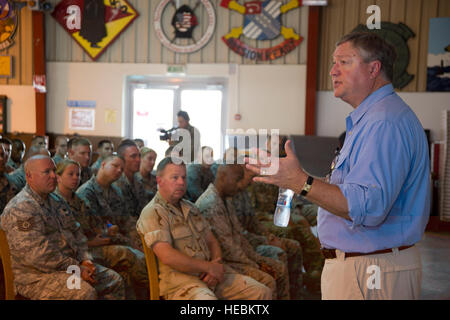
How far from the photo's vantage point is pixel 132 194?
3.09 metres

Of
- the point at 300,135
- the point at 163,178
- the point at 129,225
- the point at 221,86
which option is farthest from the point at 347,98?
the point at 221,86

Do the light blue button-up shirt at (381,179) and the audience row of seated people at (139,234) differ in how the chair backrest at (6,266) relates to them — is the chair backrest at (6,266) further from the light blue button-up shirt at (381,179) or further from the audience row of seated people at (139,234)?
the light blue button-up shirt at (381,179)

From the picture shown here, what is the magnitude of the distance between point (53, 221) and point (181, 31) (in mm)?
4370

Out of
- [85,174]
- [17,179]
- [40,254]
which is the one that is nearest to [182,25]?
[85,174]

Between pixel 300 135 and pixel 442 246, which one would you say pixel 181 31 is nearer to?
pixel 300 135

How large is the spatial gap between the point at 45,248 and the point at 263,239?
1359 millimetres

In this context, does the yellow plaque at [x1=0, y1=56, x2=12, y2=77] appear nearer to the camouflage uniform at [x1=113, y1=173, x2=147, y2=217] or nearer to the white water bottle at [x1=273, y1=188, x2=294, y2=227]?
the camouflage uniform at [x1=113, y1=173, x2=147, y2=217]

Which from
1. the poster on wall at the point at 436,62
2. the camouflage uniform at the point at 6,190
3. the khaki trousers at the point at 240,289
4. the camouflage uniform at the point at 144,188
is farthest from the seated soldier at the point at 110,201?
the poster on wall at the point at 436,62

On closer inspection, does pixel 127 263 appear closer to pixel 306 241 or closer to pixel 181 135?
pixel 306 241

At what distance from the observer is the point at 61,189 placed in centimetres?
237

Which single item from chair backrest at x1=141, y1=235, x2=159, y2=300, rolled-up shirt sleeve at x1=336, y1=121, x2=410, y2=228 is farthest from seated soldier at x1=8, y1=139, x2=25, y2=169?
rolled-up shirt sleeve at x1=336, y1=121, x2=410, y2=228

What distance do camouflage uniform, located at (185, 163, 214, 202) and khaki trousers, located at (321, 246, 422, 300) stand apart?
1991mm

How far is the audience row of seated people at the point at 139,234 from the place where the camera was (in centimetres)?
177

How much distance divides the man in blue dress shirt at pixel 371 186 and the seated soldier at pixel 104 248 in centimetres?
136
